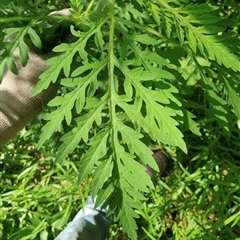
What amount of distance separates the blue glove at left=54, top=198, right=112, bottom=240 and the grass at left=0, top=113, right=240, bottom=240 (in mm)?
68

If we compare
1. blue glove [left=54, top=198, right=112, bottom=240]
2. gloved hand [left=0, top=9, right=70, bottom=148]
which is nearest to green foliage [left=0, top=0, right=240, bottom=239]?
gloved hand [left=0, top=9, right=70, bottom=148]

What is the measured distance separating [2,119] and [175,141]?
2.50ft

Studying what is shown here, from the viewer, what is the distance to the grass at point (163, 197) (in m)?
2.06

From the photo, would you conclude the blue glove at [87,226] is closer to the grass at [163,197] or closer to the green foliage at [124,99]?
the grass at [163,197]

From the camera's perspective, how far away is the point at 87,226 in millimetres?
2018

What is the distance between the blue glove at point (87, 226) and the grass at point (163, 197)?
0.07 m

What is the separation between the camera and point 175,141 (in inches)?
45.8

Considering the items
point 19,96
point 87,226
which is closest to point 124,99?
point 19,96

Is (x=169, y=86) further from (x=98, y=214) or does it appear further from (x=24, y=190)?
(x=24, y=190)

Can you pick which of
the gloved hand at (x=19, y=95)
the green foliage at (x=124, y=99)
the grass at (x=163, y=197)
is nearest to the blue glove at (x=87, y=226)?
the grass at (x=163, y=197)

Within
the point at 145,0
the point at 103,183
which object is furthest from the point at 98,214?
the point at 145,0

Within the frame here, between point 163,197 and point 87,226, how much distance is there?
0.37m

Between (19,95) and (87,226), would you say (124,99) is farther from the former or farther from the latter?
(87,226)

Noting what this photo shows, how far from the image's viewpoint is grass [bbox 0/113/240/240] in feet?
6.77
